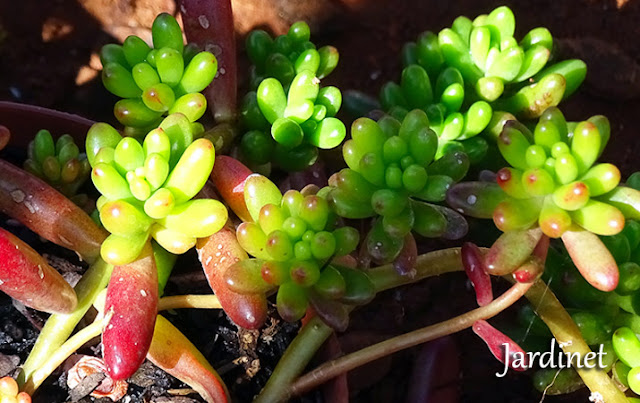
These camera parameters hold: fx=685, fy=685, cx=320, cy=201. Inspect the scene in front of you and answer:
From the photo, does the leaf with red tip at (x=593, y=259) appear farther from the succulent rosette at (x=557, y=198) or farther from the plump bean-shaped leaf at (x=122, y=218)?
the plump bean-shaped leaf at (x=122, y=218)

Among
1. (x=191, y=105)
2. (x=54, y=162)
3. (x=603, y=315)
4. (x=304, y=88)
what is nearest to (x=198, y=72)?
(x=191, y=105)

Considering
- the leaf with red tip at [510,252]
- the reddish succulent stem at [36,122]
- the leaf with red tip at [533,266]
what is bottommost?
the reddish succulent stem at [36,122]

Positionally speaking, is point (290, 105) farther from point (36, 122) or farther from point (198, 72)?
point (36, 122)

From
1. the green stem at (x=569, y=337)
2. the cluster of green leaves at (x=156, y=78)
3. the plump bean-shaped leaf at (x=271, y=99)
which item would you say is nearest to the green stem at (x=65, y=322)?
the cluster of green leaves at (x=156, y=78)

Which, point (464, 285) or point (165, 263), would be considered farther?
point (464, 285)

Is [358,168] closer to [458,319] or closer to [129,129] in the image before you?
[458,319]

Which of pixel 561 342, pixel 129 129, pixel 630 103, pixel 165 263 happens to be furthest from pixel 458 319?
pixel 630 103

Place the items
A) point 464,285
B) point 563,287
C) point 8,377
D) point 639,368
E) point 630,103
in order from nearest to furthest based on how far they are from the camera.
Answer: point 8,377
point 639,368
point 563,287
point 464,285
point 630,103

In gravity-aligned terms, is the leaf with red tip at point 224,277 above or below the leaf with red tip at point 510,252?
below
